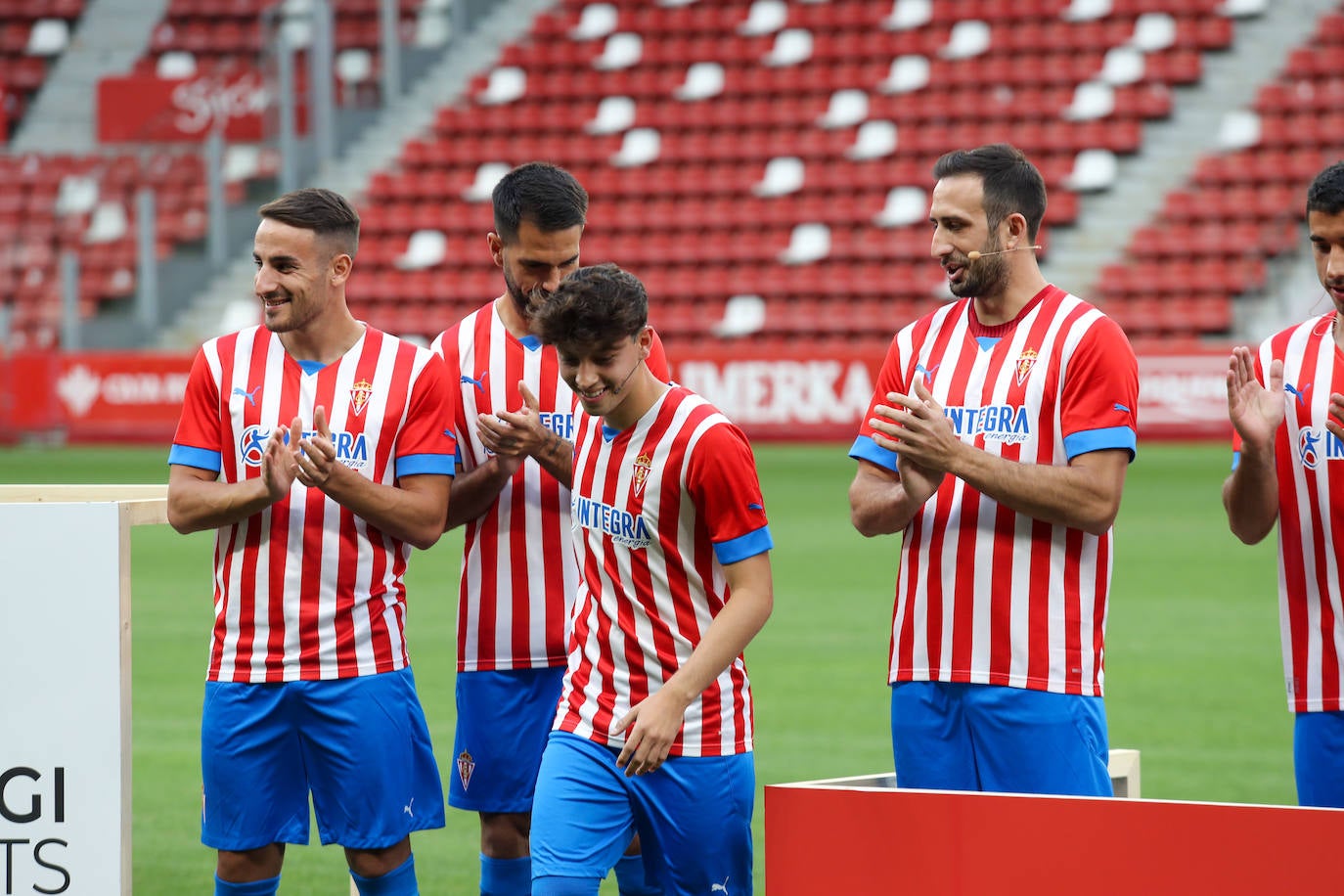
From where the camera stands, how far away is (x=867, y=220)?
23047 mm

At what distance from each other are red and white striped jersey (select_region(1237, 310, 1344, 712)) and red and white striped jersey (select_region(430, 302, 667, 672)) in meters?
1.67

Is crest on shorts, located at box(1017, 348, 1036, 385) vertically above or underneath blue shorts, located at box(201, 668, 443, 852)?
above

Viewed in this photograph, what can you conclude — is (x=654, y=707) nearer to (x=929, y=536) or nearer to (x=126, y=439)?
(x=929, y=536)

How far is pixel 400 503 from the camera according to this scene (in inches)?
151

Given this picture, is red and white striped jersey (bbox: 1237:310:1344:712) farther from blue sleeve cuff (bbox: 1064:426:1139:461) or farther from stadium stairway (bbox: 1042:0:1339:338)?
stadium stairway (bbox: 1042:0:1339:338)

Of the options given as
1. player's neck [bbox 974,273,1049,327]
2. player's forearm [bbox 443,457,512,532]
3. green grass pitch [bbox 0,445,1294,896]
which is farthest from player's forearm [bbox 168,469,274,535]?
green grass pitch [bbox 0,445,1294,896]

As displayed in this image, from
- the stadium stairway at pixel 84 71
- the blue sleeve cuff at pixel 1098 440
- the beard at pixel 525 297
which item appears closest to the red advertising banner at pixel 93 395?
the stadium stairway at pixel 84 71

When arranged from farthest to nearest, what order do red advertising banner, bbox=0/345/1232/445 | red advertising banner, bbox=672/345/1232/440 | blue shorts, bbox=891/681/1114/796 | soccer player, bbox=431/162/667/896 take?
red advertising banner, bbox=672/345/1232/440, red advertising banner, bbox=0/345/1232/445, soccer player, bbox=431/162/667/896, blue shorts, bbox=891/681/1114/796

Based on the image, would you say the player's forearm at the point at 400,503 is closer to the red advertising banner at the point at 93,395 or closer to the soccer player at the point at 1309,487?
the soccer player at the point at 1309,487

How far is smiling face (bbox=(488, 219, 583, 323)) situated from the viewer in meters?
4.11

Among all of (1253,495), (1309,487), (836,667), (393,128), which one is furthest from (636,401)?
(393,128)

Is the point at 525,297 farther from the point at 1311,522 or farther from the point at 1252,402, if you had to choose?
the point at 1311,522

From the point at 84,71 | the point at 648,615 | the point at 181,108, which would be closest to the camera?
the point at 648,615

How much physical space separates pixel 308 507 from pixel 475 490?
0.45 meters
